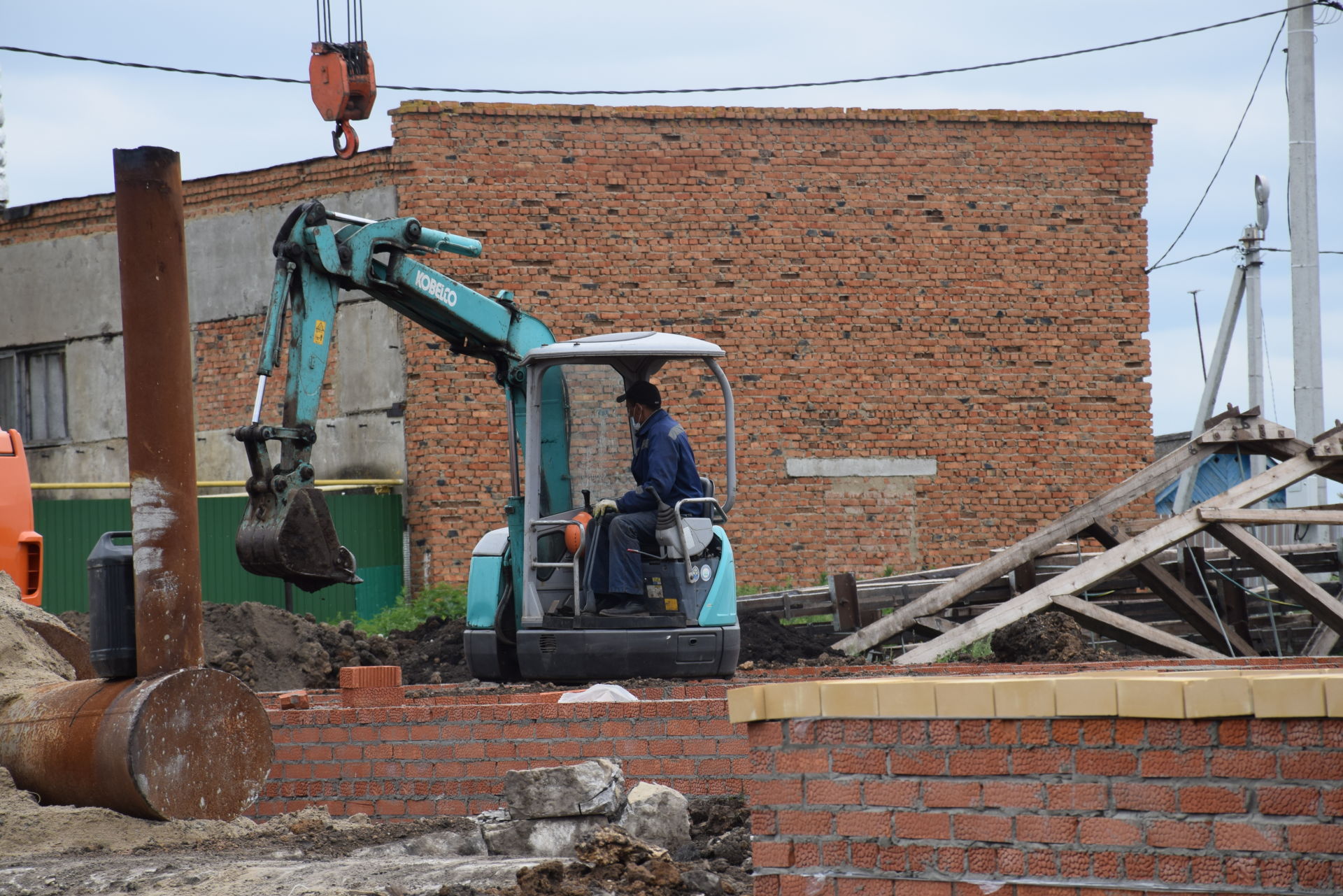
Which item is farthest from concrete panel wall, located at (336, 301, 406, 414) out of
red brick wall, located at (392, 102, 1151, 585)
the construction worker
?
the construction worker

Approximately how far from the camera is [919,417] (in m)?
19.3

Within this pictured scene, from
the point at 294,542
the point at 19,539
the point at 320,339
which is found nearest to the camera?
the point at 294,542

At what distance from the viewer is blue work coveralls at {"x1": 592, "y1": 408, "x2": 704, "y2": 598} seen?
8.84m

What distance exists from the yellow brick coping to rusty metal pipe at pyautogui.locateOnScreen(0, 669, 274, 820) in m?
3.37

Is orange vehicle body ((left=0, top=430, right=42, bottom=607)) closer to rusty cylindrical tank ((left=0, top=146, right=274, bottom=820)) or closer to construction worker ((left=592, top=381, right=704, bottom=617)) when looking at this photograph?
rusty cylindrical tank ((left=0, top=146, right=274, bottom=820))

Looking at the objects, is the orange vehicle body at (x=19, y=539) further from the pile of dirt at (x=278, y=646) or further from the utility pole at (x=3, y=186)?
the utility pole at (x=3, y=186)

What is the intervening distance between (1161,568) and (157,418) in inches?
326

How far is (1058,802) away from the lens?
390cm

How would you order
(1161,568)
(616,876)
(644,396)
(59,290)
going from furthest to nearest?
(59,290), (1161,568), (644,396), (616,876)

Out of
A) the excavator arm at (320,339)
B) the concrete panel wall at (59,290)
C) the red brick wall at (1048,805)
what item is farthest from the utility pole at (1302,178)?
the concrete panel wall at (59,290)

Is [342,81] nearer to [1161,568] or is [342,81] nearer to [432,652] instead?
[432,652]

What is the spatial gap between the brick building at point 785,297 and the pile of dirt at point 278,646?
3.95 m

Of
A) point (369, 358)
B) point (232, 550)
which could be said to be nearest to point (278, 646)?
point (232, 550)

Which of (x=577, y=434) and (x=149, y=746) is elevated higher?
(x=577, y=434)
